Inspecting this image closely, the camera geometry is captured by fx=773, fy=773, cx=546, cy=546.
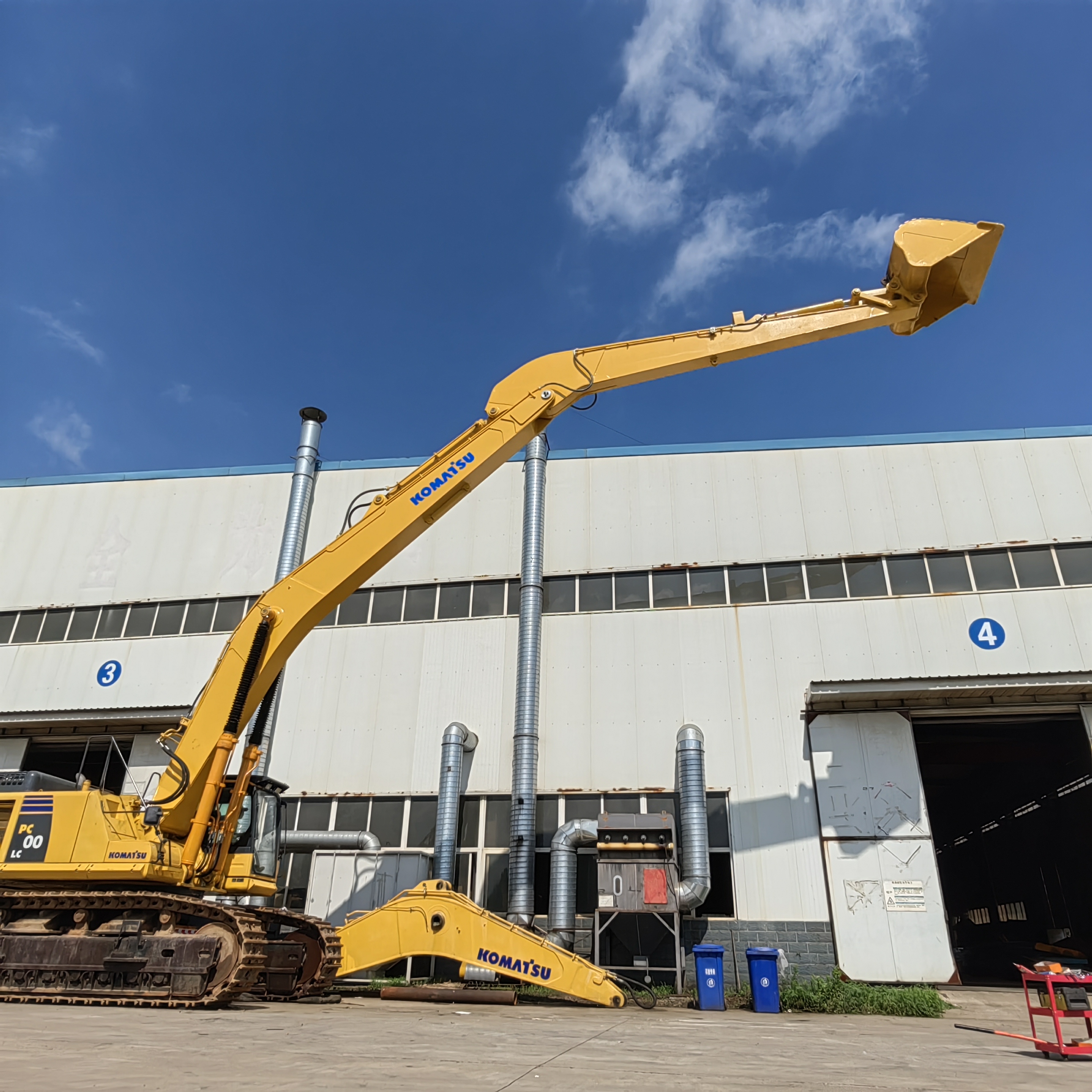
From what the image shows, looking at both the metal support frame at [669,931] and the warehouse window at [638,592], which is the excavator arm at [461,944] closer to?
the metal support frame at [669,931]

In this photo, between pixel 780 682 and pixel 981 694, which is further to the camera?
pixel 780 682

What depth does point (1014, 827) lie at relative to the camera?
27.8 m

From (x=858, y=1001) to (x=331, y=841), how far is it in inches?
411

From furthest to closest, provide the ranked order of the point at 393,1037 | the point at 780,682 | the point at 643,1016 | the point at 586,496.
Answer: the point at 586,496
the point at 780,682
the point at 643,1016
the point at 393,1037

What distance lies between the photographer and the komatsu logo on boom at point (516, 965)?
36.4 feet

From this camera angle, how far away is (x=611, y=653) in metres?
17.6

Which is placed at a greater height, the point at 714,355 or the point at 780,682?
the point at 714,355

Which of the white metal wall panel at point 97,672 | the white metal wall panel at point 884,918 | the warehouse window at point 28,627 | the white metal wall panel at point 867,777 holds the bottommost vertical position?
the white metal wall panel at point 884,918

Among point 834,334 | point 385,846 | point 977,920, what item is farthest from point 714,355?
point 977,920

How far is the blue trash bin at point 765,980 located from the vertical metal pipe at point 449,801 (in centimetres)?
598

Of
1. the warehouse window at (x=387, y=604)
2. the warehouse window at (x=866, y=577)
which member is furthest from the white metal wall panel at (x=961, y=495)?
the warehouse window at (x=387, y=604)

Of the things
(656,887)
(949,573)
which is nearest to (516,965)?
(656,887)

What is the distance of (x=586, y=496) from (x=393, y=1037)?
13.8 m

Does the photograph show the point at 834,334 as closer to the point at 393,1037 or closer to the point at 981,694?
the point at 981,694
